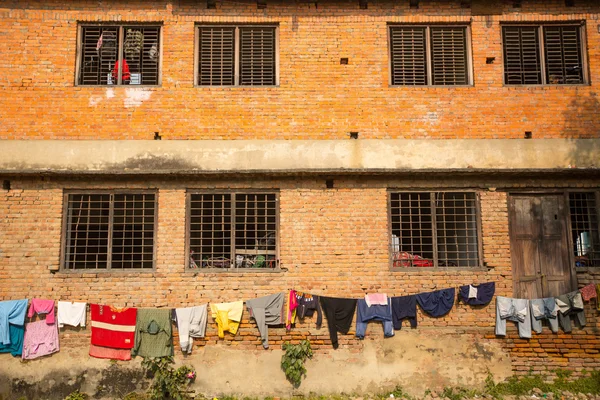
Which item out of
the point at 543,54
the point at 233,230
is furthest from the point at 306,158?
the point at 543,54

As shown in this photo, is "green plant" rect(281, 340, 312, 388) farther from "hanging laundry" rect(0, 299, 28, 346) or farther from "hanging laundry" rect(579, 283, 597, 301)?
"hanging laundry" rect(579, 283, 597, 301)

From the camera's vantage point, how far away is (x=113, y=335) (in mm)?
9797

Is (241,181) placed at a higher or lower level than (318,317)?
higher

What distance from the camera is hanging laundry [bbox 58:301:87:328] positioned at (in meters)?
9.80

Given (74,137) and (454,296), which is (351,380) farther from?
(74,137)

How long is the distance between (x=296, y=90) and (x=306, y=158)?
1408mm

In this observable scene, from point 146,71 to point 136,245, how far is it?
11.3ft

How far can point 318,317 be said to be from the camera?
9.94 metres

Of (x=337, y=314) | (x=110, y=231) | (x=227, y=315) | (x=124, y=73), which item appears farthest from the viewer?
(x=124, y=73)

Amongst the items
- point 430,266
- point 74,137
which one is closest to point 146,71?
point 74,137

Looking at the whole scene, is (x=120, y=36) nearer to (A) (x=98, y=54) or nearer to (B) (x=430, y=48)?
(A) (x=98, y=54)

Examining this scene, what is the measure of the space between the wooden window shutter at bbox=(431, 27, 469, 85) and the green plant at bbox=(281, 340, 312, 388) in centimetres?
575

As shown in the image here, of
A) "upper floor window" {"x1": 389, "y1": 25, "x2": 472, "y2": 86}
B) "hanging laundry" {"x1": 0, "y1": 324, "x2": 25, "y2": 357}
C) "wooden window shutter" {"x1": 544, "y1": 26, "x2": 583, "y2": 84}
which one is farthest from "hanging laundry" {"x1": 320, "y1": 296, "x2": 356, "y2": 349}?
"wooden window shutter" {"x1": 544, "y1": 26, "x2": 583, "y2": 84}

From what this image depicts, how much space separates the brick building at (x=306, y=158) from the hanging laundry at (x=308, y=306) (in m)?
0.18
